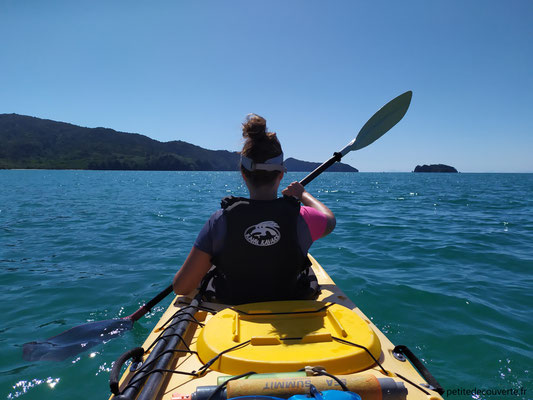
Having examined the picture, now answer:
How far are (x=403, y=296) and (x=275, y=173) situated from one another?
4328 millimetres

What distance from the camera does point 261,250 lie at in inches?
96.6

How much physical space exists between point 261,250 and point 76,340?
11.1 ft

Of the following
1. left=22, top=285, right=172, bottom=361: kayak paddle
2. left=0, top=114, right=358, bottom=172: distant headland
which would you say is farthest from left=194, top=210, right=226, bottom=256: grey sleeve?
left=0, top=114, right=358, bottom=172: distant headland

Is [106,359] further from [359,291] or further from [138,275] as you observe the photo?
[359,291]

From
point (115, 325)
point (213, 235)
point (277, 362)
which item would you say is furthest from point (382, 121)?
point (115, 325)

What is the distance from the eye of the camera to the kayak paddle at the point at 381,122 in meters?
5.75

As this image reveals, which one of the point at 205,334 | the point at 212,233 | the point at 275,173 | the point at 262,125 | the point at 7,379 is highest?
the point at 262,125

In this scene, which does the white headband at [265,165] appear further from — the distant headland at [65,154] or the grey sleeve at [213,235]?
the distant headland at [65,154]

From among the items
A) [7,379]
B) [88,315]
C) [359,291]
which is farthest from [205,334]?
[359,291]

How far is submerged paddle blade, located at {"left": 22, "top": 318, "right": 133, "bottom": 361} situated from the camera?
158 inches

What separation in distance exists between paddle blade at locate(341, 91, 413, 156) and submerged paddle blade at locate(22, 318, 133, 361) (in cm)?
451

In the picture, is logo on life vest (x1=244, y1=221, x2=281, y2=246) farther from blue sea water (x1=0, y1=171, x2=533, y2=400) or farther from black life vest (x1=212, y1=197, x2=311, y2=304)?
blue sea water (x1=0, y1=171, x2=533, y2=400)

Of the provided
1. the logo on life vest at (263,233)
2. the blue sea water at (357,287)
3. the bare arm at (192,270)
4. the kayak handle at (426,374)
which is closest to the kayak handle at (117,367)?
the bare arm at (192,270)

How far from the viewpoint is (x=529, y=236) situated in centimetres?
1031
